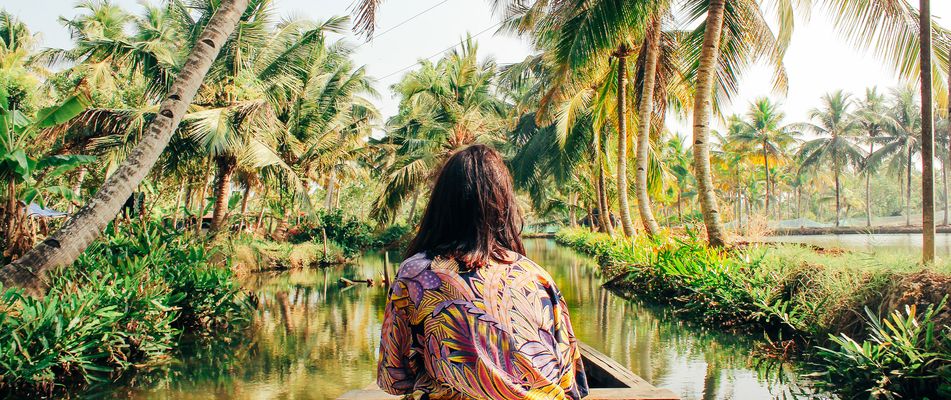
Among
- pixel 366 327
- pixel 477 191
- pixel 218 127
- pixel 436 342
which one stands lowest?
pixel 366 327

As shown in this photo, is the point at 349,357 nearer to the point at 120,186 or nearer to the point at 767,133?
the point at 120,186

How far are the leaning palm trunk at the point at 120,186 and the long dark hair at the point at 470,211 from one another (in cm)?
522

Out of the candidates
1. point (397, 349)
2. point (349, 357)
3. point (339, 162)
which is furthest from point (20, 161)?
point (339, 162)

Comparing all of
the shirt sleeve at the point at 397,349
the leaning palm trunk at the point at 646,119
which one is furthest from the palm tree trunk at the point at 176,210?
the shirt sleeve at the point at 397,349

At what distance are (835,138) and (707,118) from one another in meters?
34.8

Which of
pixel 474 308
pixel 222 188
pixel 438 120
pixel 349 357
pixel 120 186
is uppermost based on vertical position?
pixel 438 120

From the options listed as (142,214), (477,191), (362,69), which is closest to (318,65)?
(362,69)

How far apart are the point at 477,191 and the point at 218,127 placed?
13.1 metres

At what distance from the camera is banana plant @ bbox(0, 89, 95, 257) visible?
602 centimetres

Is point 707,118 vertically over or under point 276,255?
over

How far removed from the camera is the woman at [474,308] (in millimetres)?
1600

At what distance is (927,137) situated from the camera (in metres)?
6.72

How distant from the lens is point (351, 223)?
25.0 metres

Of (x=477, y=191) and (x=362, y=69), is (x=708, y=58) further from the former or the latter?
(x=362, y=69)
